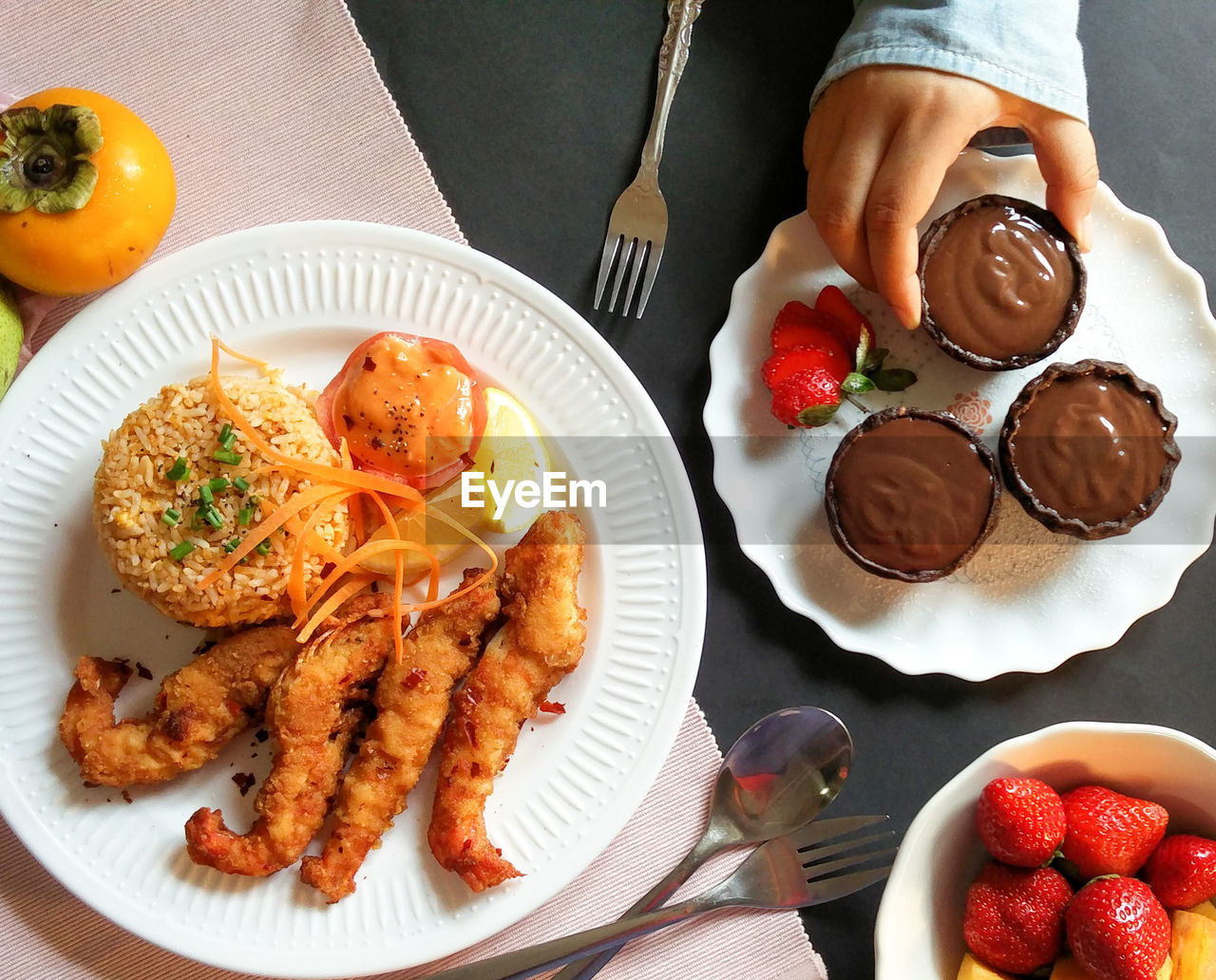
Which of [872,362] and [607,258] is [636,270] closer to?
[607,258]

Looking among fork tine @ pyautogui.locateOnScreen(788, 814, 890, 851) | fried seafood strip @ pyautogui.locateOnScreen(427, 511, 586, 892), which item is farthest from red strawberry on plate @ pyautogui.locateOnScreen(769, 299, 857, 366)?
fork tine @ pyautogui.locateOnScreen(788, 814, 890, 851)

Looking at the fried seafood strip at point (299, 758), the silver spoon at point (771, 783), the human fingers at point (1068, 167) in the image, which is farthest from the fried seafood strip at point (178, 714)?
the human fingers at point (1068, 167)

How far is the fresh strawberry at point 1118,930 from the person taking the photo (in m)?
1.65

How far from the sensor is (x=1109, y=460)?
6.33ft

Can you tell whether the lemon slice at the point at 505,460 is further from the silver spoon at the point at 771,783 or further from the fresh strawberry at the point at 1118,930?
the fresh strawberry at the point at 1118,930

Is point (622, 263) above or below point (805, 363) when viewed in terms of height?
above

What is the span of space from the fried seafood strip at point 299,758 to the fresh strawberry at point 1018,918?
4.07 ft

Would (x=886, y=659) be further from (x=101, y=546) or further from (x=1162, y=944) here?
(x=101, y=546)

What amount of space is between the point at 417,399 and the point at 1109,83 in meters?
1.71

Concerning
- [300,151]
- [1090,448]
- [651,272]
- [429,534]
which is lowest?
[1090,448]

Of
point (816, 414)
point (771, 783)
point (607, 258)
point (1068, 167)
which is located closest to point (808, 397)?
point (816, 414)

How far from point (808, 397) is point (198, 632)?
4.44 feet

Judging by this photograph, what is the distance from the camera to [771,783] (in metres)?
2.01

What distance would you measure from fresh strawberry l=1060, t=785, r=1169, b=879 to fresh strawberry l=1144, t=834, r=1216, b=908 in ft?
0.09
